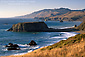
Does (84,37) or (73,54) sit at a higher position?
(84,37)

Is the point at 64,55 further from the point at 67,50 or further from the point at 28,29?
the point at 28,29

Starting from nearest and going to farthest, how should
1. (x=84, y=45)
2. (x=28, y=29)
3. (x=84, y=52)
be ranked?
(x=84, y=52) < (x=84, y=45) < (x=28, y=29)

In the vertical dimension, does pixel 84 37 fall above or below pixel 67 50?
above

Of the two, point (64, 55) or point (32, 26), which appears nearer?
point (64, 55)

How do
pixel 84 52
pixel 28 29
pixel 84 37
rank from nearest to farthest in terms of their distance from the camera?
pixel 84 52 < pixel 84 37 < pixel 28 29

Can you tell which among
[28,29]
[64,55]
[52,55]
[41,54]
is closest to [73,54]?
[64,55]

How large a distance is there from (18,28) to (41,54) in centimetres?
10565

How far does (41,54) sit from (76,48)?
5489 mm

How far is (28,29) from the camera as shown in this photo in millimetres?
123375

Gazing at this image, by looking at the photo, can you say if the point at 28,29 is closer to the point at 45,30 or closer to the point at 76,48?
the point at 45,30

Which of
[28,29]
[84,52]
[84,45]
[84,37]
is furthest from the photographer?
[28,29]

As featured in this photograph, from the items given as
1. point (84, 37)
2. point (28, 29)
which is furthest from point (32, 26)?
point (84, 37)

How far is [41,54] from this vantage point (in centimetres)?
2158

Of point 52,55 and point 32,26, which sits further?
point 32,26
